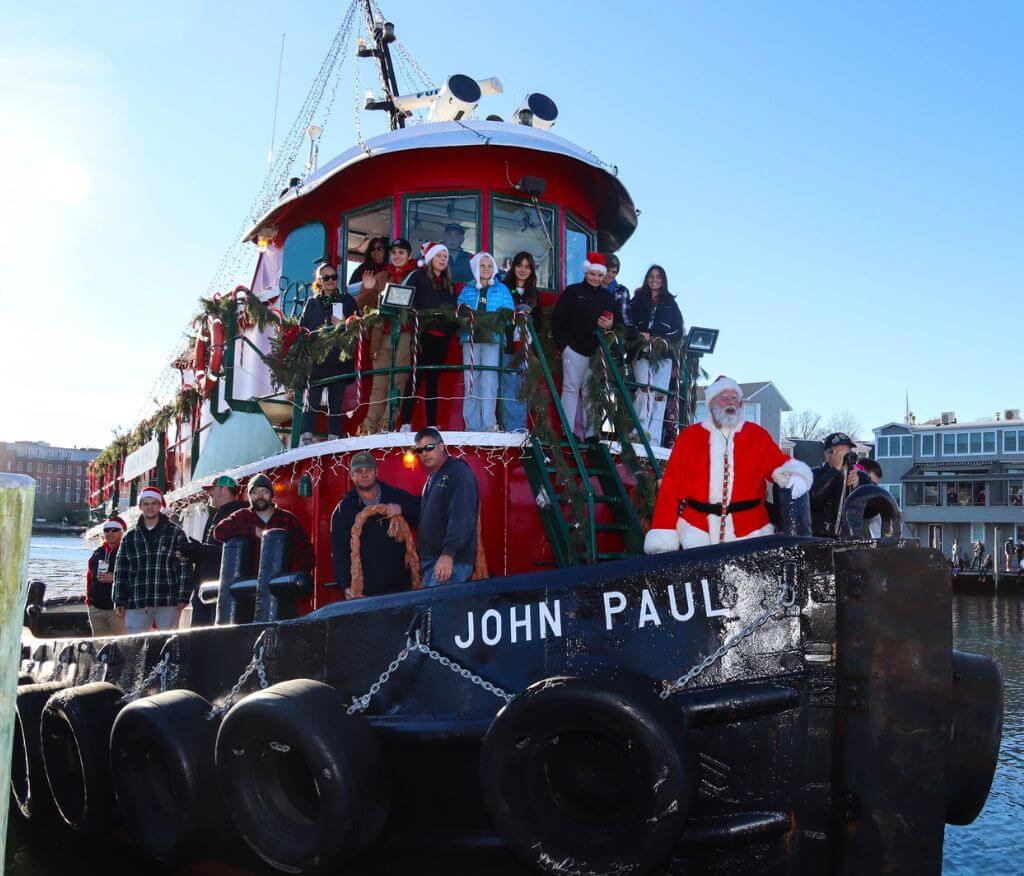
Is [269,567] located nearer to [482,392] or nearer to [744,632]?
[744,632]

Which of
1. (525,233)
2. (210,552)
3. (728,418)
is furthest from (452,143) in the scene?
(728,418)

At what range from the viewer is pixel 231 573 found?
5.45m

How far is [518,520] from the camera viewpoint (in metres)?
7.29

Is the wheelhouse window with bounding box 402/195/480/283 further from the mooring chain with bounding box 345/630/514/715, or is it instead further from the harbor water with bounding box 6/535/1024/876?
the harbor water with bounding box 6/535/1024/876

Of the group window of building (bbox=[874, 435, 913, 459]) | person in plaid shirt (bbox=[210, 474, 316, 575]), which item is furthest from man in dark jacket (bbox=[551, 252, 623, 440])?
Answer: window of building (bbox=[874, 435, 913, 459])

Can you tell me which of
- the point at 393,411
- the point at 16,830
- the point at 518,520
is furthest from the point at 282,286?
the point at 16,830

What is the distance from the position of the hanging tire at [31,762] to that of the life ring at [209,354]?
12.3ft

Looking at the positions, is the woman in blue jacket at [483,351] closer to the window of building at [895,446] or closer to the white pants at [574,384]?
the white pants at [574,384]

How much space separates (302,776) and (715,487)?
228 cm

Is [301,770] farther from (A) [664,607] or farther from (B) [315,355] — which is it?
(B) [315,355]

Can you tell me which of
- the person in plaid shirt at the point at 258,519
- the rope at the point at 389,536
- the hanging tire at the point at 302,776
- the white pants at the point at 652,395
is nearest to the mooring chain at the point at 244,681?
the hanging tire at the point at 302,776

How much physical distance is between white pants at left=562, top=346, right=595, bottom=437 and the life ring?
346 centimetres

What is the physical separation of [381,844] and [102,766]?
1.98 metres

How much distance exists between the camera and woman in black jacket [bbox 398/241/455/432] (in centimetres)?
773
